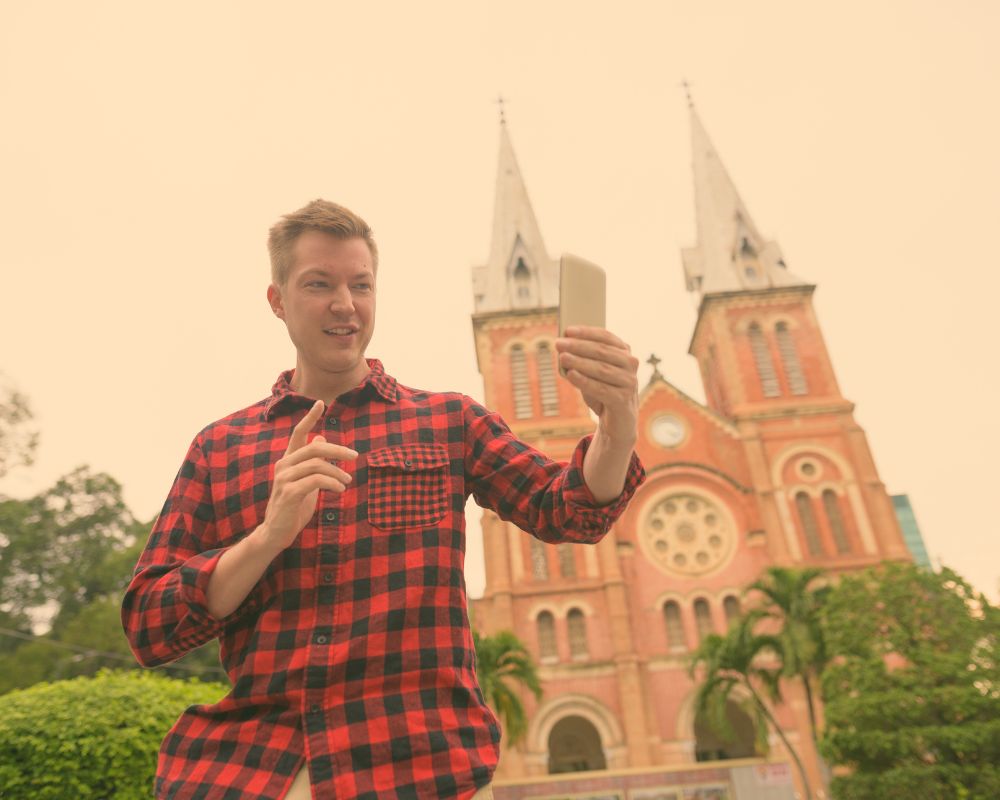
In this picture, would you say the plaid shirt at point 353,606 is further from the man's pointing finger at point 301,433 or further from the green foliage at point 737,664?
the green foliage at point 737,664

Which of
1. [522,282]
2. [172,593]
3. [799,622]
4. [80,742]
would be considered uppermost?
[522,282]

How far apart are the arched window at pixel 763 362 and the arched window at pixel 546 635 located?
38.0 feet

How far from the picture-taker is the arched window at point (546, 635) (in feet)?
82.3

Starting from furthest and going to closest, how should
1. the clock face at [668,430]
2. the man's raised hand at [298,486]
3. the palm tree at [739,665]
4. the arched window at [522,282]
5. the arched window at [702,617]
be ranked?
the arched window at [522,282] < the clock face at [668,430] < the arched window at [702,617] < the palm tree at [739,665] < the man's raised hand at [298,486]

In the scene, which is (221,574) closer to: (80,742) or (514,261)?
(80,742)

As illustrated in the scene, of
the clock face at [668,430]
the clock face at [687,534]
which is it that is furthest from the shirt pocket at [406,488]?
the clock face at [668,430]

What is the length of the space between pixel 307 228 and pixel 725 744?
90.9 feet

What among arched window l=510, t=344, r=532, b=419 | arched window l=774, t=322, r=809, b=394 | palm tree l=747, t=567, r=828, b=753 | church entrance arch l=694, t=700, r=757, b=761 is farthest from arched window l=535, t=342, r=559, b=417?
church entrance arch l=694, t=700, r=757, b=761

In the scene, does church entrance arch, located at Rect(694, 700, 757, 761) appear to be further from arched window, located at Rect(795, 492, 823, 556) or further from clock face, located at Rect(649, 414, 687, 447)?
clock face, located at Rect(649, 414, 687, 447)

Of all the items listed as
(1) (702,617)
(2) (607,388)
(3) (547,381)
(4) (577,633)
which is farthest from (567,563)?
(2) (607,388)

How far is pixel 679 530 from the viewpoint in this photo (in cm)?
2712

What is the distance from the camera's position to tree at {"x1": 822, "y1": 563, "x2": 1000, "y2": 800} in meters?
13.8

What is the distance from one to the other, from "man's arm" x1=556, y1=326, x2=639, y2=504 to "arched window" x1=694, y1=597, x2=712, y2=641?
83.6 ft

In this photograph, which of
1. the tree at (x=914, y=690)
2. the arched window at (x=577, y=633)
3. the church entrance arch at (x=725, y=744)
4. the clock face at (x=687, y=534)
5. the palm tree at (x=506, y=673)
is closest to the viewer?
the tree at (x=914, y=690)
